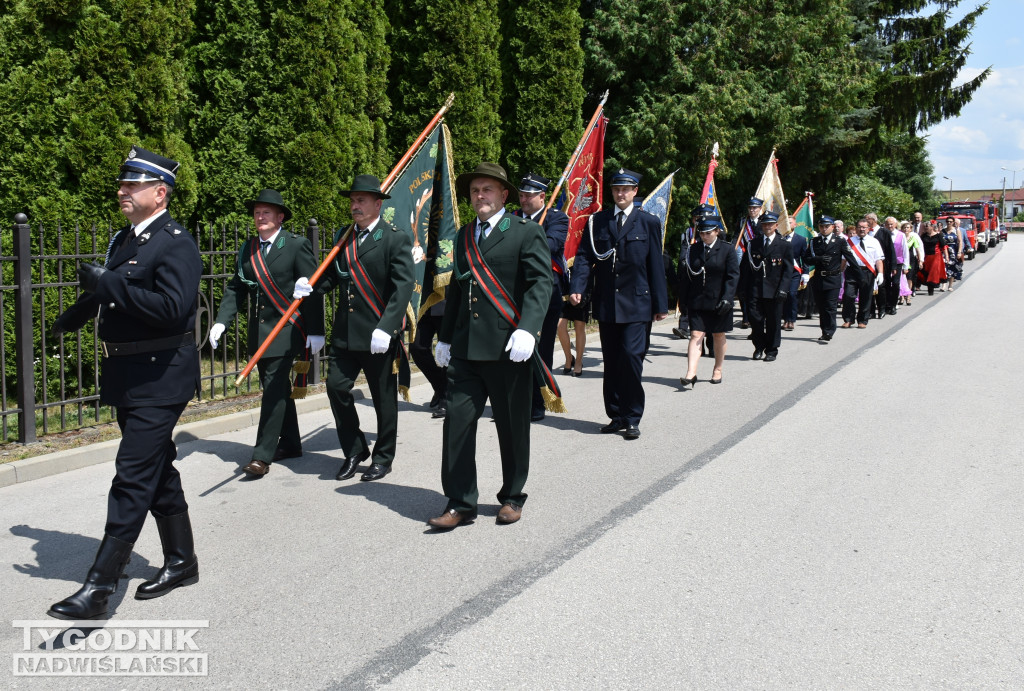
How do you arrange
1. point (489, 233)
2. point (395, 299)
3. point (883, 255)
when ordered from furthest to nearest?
point (883, 255), point (395, 299), point (489, 233)

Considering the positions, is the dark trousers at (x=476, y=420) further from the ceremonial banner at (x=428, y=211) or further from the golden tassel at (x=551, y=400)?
the ceremonial banner at (x=428, y=211)

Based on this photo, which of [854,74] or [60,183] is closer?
[60,183]

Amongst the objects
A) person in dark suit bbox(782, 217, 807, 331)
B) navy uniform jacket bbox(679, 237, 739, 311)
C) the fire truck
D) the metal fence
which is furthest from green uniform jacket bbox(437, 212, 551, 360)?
the fire truck

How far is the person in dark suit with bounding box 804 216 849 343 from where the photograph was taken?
1417 centimetres

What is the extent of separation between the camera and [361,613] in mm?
4020

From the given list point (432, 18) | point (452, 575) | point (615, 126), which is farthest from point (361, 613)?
point (615, 126)

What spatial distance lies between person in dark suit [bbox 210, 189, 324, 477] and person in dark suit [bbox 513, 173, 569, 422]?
1982mm

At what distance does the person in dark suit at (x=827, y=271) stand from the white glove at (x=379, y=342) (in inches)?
393

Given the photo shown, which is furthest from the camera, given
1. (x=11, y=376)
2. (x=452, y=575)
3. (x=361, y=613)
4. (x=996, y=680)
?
(x=11, y=376)

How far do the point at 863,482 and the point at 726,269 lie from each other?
4584 mm

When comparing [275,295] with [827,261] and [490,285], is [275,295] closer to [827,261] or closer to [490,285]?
[490,285]

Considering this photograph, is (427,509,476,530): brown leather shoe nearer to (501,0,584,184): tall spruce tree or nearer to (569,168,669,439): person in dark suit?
(569,168,669,439): person in dark suit

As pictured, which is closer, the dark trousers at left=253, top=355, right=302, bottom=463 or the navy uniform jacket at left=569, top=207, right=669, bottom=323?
the dark trousers at left=253, top=355, right=302, bottom=463

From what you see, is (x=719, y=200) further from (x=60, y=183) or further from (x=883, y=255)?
(x=60, y=183)
